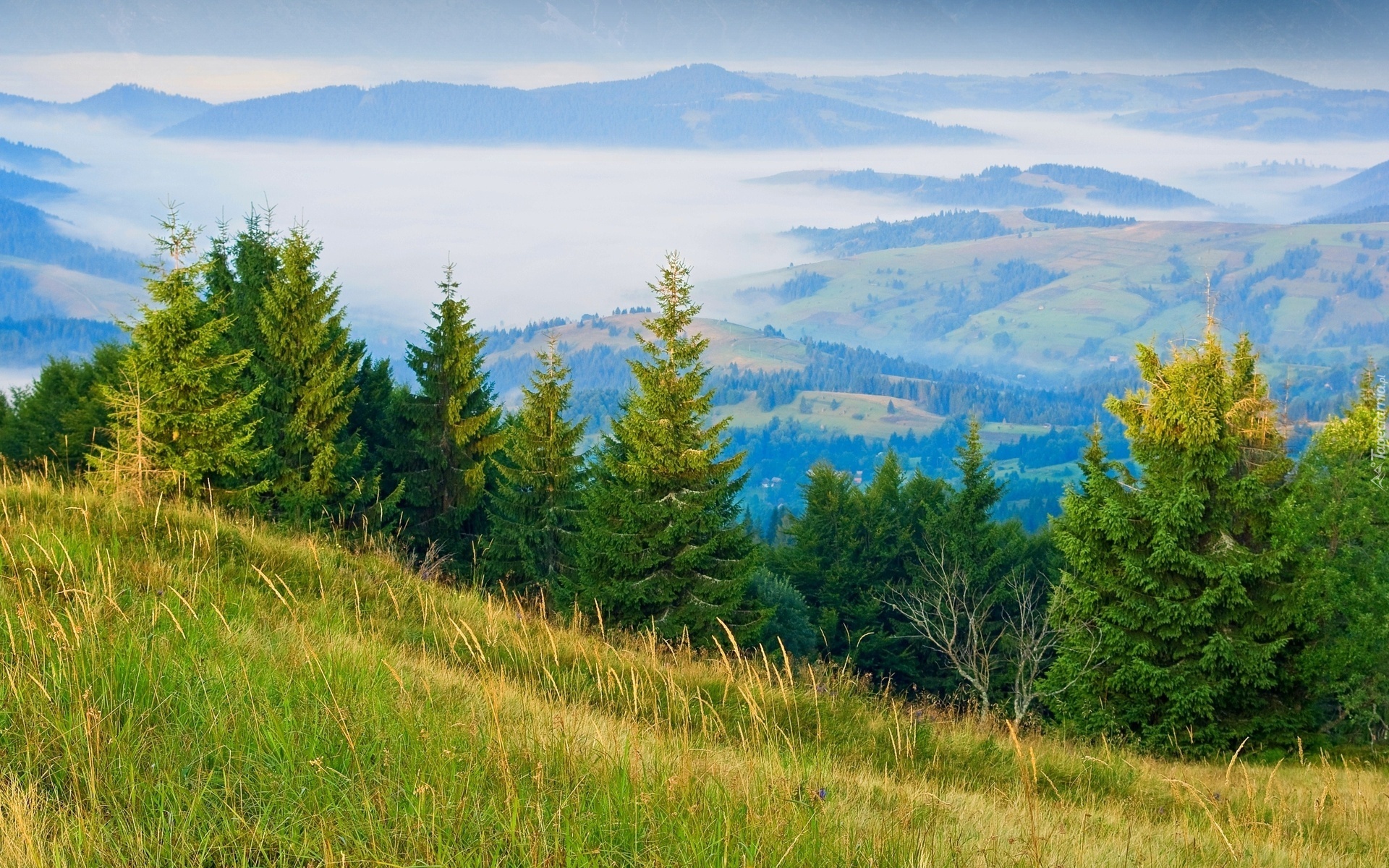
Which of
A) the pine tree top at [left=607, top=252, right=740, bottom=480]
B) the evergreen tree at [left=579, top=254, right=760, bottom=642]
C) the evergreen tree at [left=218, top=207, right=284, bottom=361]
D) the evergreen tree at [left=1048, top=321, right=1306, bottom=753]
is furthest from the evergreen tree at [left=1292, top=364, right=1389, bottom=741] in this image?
the evergreen tree at [left=218, top=207, right=284, bottom=361]

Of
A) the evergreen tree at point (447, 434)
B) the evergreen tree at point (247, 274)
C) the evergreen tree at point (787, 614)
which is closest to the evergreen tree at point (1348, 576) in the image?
the evergreen tree at point (787, 614)

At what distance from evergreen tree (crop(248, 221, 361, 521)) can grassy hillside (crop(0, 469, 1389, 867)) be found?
25659mm

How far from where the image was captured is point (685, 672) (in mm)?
8797

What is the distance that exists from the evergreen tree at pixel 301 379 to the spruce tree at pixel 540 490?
7290 mm

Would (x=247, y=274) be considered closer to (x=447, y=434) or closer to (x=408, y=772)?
(x=447, y=434)

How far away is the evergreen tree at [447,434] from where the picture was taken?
1593 inches

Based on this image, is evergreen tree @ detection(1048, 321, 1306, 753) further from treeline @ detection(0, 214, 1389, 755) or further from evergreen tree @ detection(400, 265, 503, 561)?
evergreen tree @ detection(400, 265, 503, 561)

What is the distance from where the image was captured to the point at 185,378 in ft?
94.4

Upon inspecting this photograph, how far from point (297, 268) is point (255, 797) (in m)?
32.9

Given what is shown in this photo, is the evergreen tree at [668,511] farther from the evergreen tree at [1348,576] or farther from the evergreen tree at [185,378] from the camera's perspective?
the evergreen tree at [1348,576]

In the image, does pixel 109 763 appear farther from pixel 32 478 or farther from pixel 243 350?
pixel 243 350

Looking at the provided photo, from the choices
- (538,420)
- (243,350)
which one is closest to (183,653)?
(243,350)

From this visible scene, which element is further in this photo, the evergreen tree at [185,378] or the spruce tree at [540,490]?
the spruce tree at [540,490]

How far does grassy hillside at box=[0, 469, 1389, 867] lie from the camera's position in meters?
3.39
